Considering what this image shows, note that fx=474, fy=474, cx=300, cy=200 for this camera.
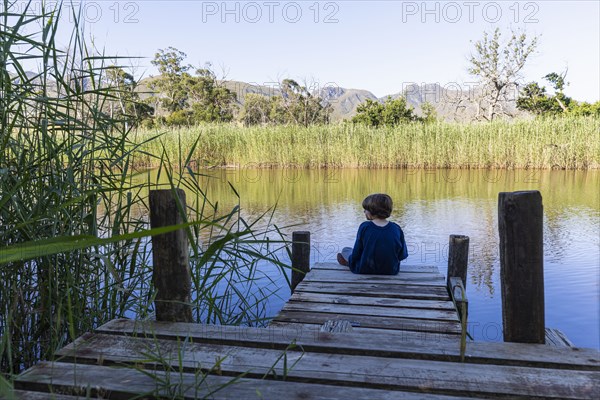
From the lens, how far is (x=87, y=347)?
175 cm

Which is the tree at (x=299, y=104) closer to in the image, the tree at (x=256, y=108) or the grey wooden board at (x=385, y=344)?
the tree at (x=256, y=108)

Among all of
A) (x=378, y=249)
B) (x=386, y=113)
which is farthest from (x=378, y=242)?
(x=386, y=113)

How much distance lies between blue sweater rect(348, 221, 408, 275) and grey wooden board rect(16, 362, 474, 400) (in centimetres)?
206

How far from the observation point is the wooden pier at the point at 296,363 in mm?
1419

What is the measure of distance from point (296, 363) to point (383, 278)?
1.98 m

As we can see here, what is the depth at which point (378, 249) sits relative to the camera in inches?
139

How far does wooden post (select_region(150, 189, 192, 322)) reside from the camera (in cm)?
202

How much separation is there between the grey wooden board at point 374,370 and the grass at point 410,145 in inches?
412

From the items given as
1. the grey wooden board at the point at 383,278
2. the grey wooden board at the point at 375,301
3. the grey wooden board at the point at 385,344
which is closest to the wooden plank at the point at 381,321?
the grey wooden board at the point at 375,301

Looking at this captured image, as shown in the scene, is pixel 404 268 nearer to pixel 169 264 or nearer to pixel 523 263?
pixel 523 263

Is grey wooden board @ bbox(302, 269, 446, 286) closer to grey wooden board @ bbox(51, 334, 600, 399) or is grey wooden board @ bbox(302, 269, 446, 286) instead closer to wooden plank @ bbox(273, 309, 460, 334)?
wooden plank @ bbox(273, 309, 460, 334)

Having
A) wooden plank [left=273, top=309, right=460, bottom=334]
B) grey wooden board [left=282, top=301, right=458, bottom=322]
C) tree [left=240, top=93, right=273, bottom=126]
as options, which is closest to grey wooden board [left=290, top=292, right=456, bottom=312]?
grey wooden board [left=282, top=301, right=458, bottom=322]

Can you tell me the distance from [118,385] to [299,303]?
5.21 ft

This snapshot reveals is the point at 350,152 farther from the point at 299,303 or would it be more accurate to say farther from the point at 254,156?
the point at 299,303
